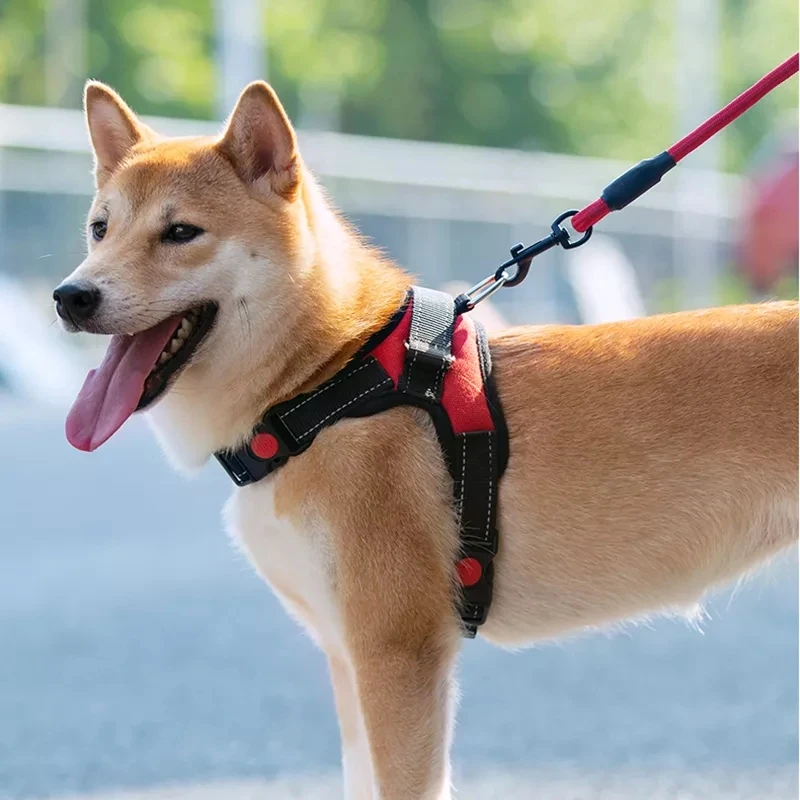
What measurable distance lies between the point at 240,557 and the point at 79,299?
3.63 m

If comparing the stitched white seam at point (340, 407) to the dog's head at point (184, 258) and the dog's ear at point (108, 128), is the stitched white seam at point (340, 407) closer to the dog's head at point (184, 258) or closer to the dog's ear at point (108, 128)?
the dog's head at point (184, 258)

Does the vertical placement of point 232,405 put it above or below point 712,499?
above

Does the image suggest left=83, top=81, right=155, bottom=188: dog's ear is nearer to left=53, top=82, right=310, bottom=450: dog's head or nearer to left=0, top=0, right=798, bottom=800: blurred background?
left=53, top=82, right=310, bottom=450: dog's head

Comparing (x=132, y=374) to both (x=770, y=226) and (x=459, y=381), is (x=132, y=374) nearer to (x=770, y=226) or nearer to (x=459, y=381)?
(x=459, y=381)

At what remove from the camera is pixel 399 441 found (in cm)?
295

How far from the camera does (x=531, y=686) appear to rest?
197 inches

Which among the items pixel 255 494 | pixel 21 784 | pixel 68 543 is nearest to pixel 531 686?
pixel 21 784

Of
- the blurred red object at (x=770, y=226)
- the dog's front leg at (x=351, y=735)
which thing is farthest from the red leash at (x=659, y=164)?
the blurred red object at (x=770, y=226)

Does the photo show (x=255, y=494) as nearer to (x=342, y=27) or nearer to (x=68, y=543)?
(x=68, y=543)

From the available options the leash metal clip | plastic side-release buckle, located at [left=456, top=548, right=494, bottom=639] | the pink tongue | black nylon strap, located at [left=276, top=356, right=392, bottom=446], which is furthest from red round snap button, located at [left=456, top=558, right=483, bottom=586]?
the pink tongue

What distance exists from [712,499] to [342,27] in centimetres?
3184

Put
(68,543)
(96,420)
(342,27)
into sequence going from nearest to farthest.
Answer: (96,420) < (68,543) < (342,27)

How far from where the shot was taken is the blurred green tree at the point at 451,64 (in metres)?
29.8

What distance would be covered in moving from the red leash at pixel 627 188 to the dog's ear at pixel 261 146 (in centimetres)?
53
